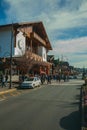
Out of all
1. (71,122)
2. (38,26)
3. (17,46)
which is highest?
(38,26)

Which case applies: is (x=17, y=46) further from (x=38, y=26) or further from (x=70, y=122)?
(x=70, y=122)

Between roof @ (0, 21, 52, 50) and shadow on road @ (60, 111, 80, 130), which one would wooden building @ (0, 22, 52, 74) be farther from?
shadow on road @ (60, 111, 80, 130)

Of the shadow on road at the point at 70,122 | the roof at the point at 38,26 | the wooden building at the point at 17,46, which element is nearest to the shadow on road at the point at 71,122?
the shadow on road at the point at 70,122

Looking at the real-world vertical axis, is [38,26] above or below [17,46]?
above

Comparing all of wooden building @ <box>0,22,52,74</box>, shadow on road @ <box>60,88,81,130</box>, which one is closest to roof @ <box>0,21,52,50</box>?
wooden building @ <box>0,22,52,74</box>

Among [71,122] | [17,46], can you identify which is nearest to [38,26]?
[17,46]

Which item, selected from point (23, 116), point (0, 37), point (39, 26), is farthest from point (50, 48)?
point (23, 116)

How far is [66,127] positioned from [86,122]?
0.79 m

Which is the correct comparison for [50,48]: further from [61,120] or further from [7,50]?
[61,120]

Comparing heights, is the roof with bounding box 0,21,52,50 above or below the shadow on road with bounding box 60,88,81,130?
above

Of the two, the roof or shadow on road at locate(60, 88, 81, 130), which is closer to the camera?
shadow on road at locate(60, 88, 81, 130)

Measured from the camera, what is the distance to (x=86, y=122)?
11.1 metres

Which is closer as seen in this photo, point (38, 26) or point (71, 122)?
point (71, 122)

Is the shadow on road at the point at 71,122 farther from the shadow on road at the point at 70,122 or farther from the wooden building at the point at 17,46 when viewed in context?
the wooden building at the point at 17,46
